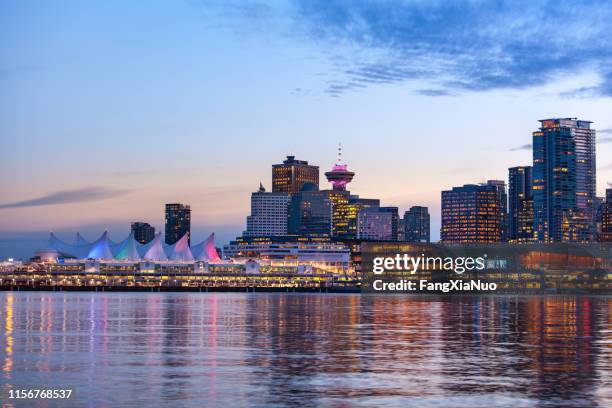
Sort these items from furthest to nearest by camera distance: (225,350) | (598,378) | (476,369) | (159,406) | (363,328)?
(363,328) → (225,350) → (476,369) → (598,378) → (159,406)

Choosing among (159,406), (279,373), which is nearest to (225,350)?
(279,373)

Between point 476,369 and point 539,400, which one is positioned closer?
point 539,400

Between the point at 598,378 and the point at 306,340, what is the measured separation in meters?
20.1

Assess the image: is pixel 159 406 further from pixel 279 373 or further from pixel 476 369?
pixel 476 369

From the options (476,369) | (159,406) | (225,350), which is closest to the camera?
(159,406)

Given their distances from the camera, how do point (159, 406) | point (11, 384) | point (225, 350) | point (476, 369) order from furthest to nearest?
point (225, 350), point (476, 369), point (11, 384), point (159, 406)

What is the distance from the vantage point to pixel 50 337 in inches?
2104

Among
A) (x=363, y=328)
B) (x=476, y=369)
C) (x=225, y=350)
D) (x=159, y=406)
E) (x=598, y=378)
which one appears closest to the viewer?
(x=159, y=406)

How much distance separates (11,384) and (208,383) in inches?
254

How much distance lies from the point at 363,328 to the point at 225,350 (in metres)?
20.1

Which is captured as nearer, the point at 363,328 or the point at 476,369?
the point at 476,369

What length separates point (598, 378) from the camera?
34.0 m

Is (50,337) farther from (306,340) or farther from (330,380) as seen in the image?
(330,380)

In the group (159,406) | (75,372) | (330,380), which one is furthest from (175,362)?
(159,406)
